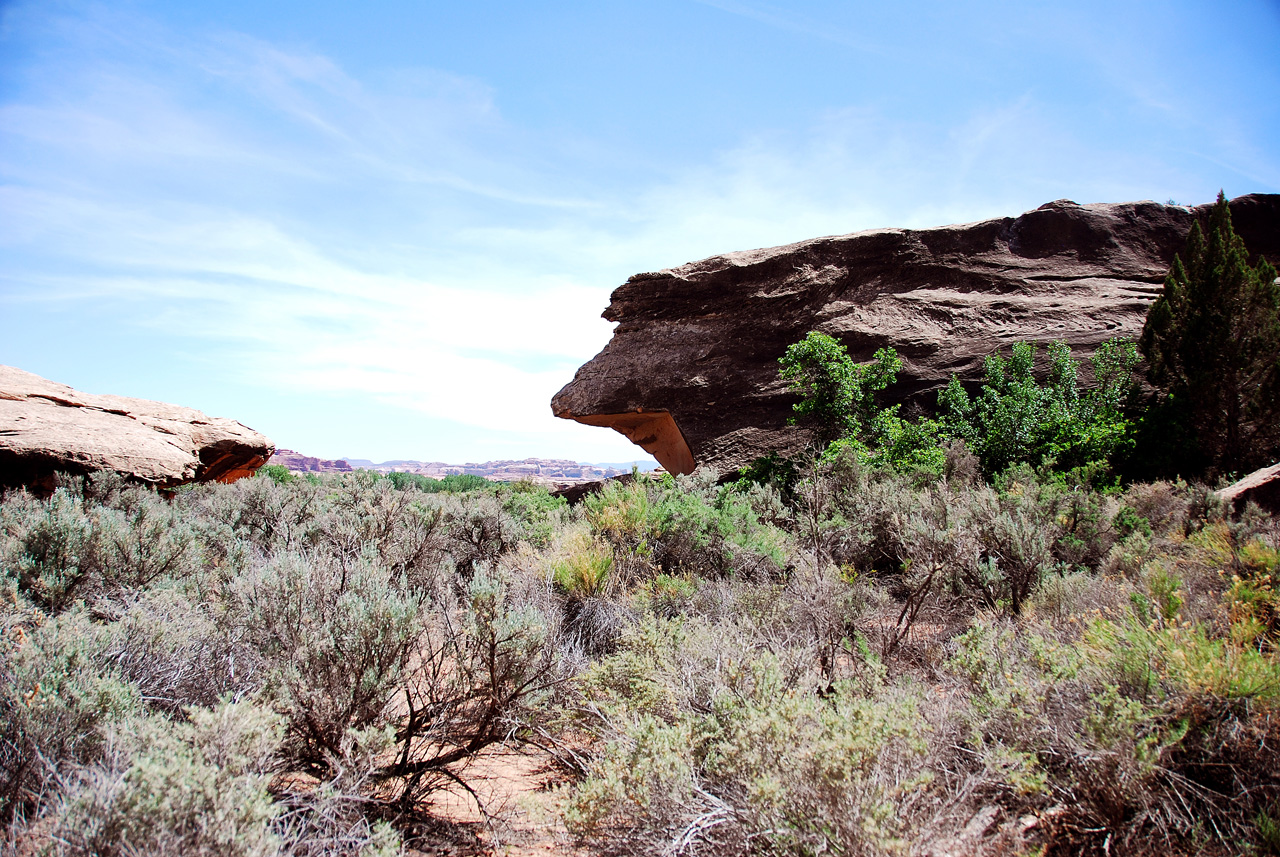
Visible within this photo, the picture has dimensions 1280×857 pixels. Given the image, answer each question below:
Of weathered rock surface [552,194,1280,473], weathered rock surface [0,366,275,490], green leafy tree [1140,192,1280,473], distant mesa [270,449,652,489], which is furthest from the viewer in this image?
distant mesa [270,449,652,489]

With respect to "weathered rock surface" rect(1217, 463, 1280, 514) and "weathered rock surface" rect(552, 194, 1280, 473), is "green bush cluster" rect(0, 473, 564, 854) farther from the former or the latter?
"weathered rock surface" rect(552, 194, 1280, 473)

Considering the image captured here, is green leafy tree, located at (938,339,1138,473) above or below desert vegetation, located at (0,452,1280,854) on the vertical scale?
above

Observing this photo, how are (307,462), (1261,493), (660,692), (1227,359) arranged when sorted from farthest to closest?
(307,462) < (1227,359) < (1261,493) < (660,692)

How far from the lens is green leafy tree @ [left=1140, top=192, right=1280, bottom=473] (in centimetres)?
1038

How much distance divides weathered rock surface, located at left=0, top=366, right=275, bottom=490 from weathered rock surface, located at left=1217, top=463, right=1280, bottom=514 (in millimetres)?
13716

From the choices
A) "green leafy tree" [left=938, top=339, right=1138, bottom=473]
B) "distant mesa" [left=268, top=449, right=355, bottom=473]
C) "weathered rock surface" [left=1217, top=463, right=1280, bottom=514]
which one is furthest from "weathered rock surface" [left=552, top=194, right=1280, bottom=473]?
"distant mesa" [left=268, top=449, right=355, bottom=473]

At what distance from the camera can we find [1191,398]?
10875 millimetres

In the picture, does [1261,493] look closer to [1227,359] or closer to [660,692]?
[1227,359]

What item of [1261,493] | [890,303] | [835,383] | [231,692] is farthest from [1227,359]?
[231,692]

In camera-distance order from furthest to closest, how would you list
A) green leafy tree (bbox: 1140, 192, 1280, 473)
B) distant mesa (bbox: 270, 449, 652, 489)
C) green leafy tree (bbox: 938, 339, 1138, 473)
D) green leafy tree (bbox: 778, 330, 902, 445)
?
distant mesa (bbox: 270, 449, 652, 489), green leafy tree (bbox: 778, 330, 902, 445), green leafy tree (bbox: 938, 339, 1138, 473), green leafy tree (bbox: 1140, 192, 1280, 473)

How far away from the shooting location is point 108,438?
962 centimetres

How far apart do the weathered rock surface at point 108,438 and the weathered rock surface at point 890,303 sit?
7.87 meters

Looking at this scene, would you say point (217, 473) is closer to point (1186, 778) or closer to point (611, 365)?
point (611, 365)

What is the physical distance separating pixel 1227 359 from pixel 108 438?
705 inches
